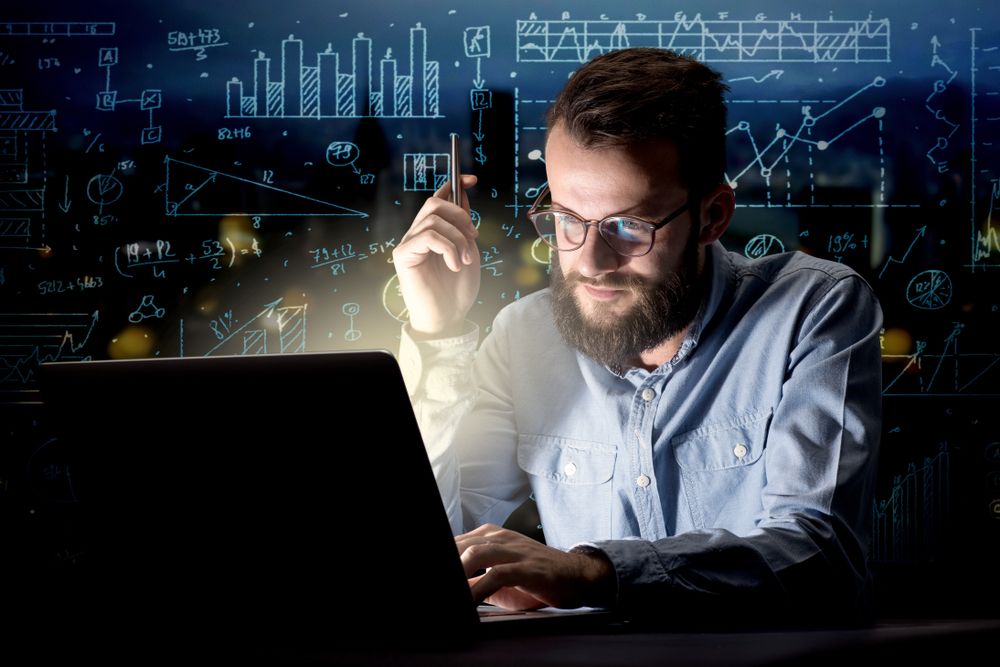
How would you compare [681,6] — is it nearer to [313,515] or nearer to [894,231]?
[894,231]

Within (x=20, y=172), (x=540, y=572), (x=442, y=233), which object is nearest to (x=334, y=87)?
(x=20, y=172)

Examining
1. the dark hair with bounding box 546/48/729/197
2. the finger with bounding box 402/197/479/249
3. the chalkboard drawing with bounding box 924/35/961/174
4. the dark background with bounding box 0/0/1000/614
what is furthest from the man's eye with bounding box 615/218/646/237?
the chalkboard drawing with bounding box 924/35/961/174

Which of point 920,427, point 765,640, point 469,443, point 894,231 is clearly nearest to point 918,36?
point 894,231

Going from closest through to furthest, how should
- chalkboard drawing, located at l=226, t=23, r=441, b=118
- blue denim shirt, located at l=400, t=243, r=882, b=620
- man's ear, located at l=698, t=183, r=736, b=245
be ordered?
1. blue denim shirt, located at l=400, t=243, r=882, b=620
2. man's ear, located at l=698, t=183, r=736, b=245
3. chalkboard drawing, located at l=226, t=23, r=441, b=118

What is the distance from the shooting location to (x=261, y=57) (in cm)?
271

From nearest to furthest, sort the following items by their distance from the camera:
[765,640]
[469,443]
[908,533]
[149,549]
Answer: [765,640] < [149,549] < [469,443] < [908,533]

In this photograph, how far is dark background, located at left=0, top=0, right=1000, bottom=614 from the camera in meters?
2.60

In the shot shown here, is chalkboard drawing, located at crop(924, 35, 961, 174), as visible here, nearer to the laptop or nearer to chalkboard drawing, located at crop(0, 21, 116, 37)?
the laptop

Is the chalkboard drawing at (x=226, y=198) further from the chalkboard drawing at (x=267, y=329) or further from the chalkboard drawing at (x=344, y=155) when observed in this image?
the chalkboard drawing at (x=267, y=329)

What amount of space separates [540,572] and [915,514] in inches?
83.6

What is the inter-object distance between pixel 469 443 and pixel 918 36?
1.85 m

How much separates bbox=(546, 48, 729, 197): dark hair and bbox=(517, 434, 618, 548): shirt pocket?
494 millimetres

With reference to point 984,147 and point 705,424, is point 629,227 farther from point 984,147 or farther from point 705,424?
point 984,147

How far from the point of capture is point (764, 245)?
8.68ft
